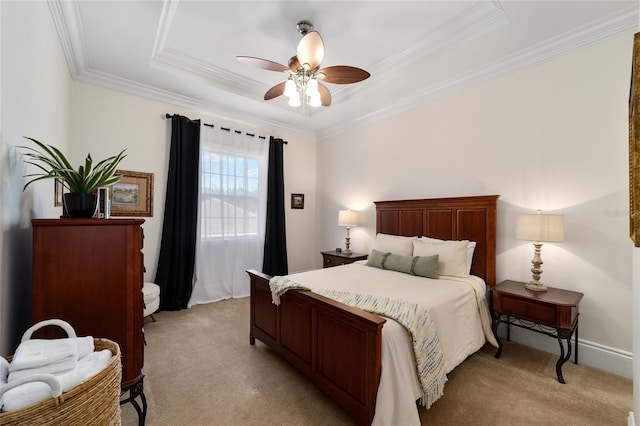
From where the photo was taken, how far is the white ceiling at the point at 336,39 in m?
2.28

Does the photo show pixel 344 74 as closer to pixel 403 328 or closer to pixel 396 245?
pixel 396 245

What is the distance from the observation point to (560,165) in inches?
102

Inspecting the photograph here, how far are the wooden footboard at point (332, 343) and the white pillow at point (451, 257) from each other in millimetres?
1532

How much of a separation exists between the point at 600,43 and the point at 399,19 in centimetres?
177

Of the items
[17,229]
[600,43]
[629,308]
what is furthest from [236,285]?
[600,43]

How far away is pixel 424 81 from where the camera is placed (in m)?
3.35

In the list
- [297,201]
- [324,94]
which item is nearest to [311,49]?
[324,94]

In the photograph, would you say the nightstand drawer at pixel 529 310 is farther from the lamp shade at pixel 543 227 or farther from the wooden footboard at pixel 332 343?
the wooden footboard at pixel 332 343

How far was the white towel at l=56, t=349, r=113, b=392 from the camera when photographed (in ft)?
2.96

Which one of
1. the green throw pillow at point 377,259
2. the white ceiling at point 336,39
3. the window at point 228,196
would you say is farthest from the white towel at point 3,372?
the window at point 228,196

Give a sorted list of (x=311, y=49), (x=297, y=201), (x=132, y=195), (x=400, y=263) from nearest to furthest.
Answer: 1. (x=311, y=49)
2. (x=400, y=263)
3. (x=132, y=195)
4. (x=297, y=201)

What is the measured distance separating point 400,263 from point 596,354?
5.82 feet

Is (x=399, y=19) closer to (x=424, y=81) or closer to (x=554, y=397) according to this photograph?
(x=424, y=81)

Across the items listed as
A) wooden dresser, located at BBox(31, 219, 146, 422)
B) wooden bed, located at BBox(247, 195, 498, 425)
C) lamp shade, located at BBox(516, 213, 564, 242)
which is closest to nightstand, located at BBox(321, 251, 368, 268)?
wooden bed, located at BBox(247, 195, 498, 425)
